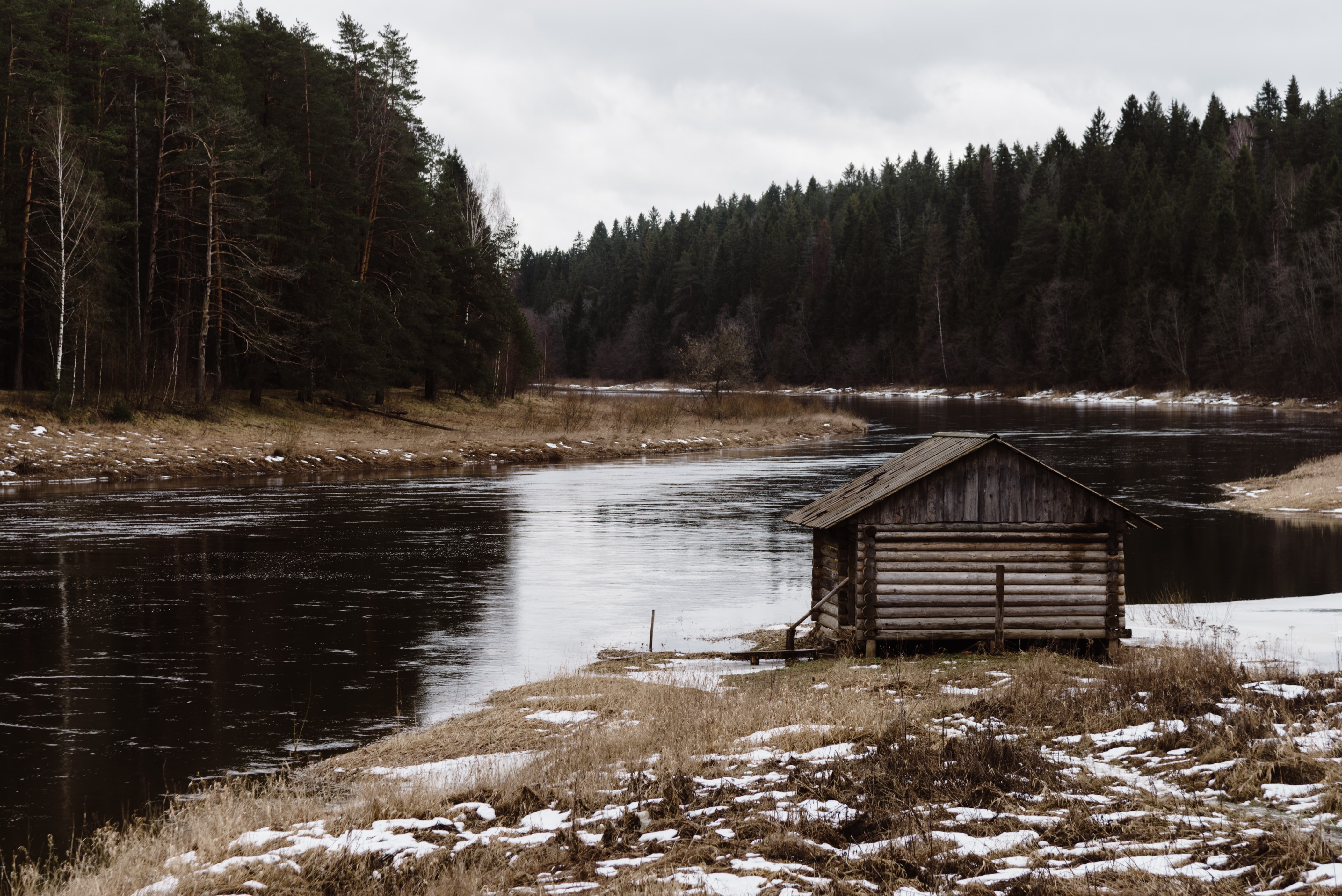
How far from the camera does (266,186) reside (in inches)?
2080

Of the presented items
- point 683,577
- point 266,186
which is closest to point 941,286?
point 266,186

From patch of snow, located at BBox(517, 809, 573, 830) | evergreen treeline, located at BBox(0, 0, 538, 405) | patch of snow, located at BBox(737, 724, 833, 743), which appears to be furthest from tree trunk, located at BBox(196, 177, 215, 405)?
patch of snow, located at BBox(517, 809, 573, 830)

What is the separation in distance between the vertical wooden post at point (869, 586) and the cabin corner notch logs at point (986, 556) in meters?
0.02

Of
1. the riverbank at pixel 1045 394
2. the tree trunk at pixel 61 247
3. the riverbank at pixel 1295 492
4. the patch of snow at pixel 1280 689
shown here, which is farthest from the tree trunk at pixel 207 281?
the riverbank at pixel 1045 394

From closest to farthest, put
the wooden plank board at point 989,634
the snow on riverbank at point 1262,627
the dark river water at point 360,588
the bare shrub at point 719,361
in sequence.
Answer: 1. the dark river water at point 360,588
2. the snow on riverbank at point 1262,627
3. the wooden plank board at point 989,634
4. the bare shrub at point 719,361

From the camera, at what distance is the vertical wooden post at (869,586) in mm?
17188

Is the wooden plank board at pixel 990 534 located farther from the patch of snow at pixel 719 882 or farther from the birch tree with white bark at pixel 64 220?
the birch tree with white bark at pixel 64 220

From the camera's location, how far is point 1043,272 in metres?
131

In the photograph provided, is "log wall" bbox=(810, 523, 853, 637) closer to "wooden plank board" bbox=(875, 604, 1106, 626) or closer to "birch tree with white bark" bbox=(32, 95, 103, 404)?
"wooden plank board" bbox=(875, 604, 1106, 626)

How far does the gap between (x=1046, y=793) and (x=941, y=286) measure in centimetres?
13916

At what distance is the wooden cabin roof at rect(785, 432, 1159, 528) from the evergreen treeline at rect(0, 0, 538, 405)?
112 feet

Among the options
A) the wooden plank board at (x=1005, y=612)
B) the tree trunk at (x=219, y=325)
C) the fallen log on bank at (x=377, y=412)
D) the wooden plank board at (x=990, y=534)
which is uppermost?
the tree trunk at (x=219, y=325)

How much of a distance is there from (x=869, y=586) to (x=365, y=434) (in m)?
41.2

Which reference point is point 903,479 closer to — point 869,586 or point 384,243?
point 869,586
